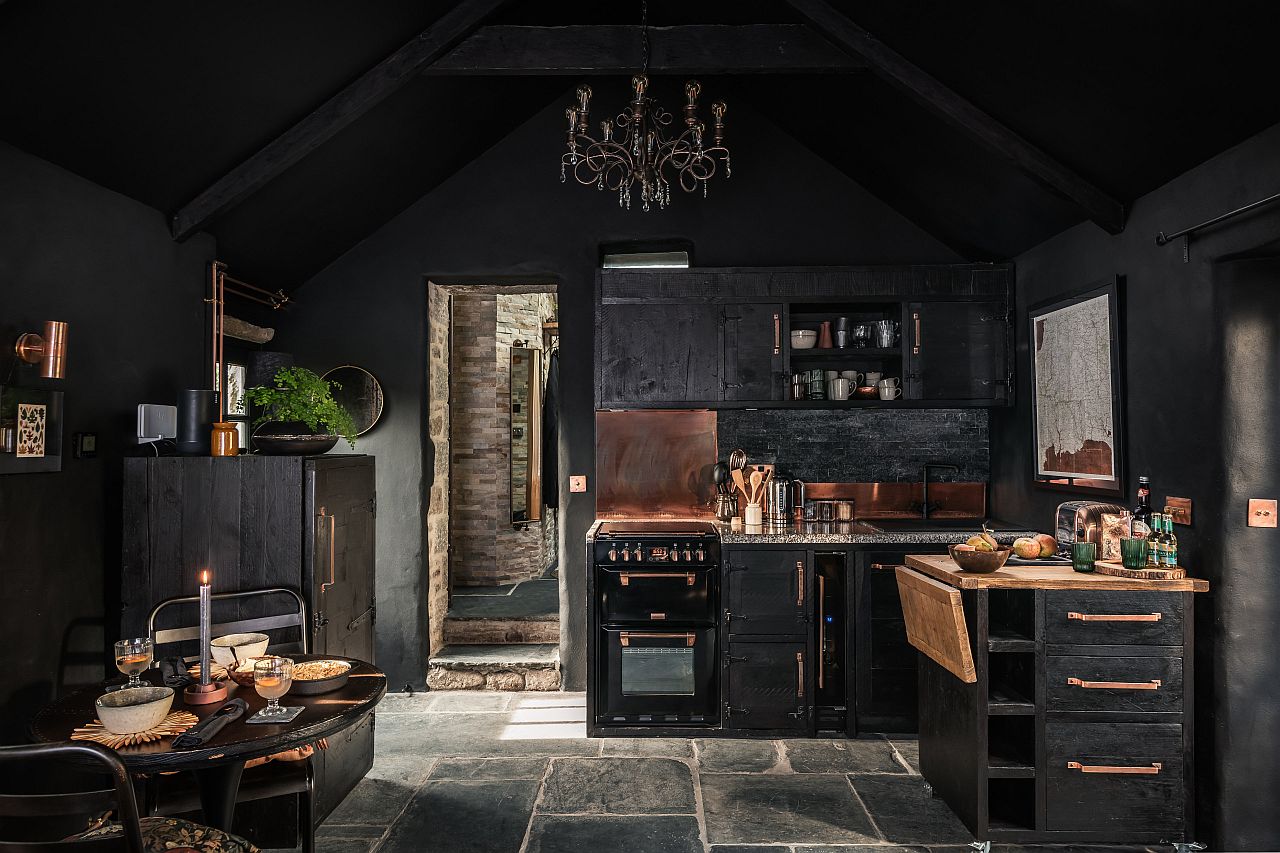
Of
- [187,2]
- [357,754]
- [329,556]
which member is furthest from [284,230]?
[357,754]

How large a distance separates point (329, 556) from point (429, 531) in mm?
1531

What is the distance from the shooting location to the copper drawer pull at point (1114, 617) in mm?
2879

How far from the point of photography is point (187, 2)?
2.65m

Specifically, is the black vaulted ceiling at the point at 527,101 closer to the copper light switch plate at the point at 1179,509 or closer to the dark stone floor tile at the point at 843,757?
the copper light switch plate at the point at 1179,509

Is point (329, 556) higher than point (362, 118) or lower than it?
lower

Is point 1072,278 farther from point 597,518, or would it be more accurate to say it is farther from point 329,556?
point 329,556

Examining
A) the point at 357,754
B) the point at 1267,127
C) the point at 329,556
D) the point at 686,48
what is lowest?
the point at 357,754

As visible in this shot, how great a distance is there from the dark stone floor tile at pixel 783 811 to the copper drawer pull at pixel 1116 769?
81cm

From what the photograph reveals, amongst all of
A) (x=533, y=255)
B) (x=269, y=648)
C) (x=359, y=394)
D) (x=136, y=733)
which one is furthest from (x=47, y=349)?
(x=533, y=255)

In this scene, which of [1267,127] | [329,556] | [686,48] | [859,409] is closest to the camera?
[1267,127]

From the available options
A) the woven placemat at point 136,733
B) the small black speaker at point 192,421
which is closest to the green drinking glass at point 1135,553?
the woven placemat at point 136,733

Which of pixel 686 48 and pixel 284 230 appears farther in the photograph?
pixel 284 230

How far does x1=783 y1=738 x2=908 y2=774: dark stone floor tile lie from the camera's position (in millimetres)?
3638

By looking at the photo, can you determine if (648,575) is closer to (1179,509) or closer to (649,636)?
(649,636)
